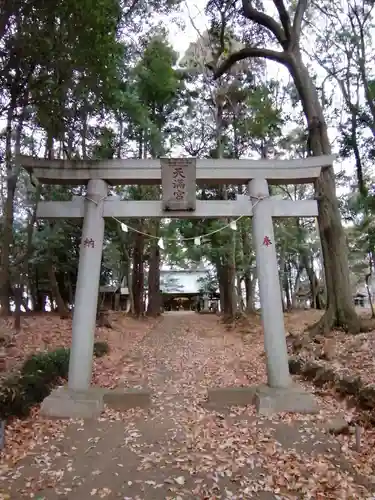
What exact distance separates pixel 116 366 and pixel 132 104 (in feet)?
31.4

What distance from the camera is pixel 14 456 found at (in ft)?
14.7

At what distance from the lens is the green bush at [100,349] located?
10067 millimetres

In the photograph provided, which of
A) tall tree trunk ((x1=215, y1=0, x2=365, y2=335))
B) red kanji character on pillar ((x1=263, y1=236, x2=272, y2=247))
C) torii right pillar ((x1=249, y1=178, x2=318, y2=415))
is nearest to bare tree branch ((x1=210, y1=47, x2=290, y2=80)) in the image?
tall tree trunk ((x1=215, y1=0, x2=365, y2=335))

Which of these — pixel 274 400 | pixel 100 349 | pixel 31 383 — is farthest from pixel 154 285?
pixel 274 400

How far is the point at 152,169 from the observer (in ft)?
20.9

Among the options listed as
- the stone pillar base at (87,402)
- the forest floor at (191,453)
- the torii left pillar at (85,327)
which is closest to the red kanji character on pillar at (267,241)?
the forest floor at (191,453)

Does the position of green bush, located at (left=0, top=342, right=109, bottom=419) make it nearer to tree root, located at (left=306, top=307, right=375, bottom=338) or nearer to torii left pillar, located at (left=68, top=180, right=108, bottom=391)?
torii left pillar, located at (left=68, top=180, right=108, bottom=391)

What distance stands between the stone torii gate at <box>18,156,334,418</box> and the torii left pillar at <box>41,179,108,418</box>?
0.02m

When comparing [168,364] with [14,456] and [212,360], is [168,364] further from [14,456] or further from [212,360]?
[14,456]

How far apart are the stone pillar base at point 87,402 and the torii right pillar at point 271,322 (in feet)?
6.41

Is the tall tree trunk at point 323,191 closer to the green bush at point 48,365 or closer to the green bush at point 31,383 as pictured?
the green bush at point 48,365

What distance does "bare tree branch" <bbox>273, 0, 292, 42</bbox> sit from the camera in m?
10.4

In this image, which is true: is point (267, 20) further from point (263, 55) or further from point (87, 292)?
point (87, 292)

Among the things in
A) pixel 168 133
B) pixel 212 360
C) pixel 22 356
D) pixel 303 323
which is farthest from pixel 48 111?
pixel 168 133
